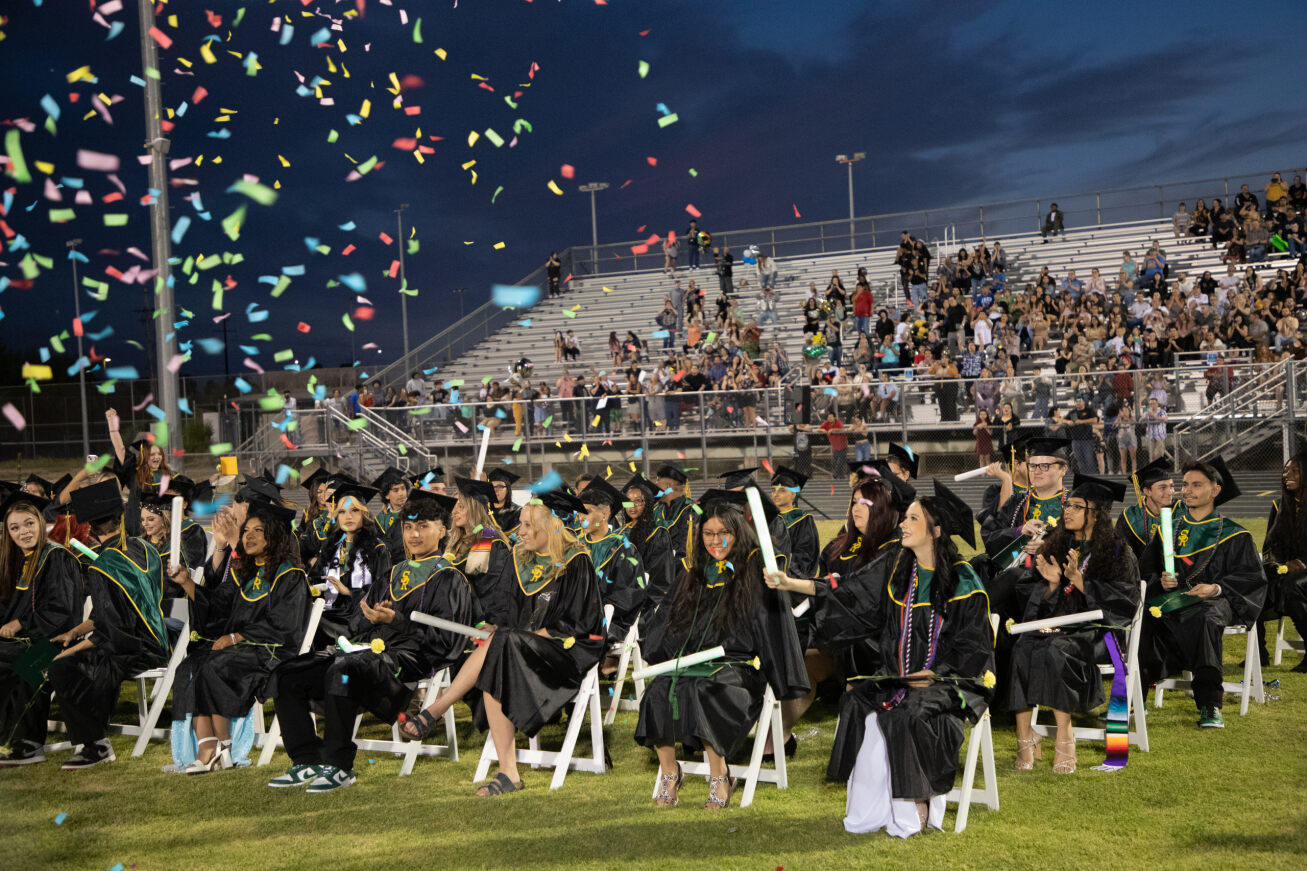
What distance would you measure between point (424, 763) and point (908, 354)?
1675cm

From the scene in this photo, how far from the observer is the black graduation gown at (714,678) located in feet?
18.6

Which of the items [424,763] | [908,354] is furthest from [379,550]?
[908,354]

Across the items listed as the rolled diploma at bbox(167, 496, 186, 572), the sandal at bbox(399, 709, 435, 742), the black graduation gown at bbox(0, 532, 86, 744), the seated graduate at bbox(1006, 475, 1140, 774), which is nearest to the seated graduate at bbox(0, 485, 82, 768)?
the black graduation gown at bbox(0, 532, 86, 744)

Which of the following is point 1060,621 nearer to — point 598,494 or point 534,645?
point 534,645

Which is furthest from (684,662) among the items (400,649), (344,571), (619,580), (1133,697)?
(344,571)

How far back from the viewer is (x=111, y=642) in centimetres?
707

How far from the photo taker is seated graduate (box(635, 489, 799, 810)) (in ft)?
18.7

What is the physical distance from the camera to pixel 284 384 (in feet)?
132

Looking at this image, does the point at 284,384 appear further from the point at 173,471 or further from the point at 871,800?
the point at 871,800

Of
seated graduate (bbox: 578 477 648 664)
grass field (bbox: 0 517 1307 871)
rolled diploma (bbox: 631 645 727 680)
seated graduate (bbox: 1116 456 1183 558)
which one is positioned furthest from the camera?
seated graduate (bbox: 1116 456 1183 558)

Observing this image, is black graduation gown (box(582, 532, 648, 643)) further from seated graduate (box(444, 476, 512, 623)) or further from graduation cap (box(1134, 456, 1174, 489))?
graduation cap (box(1134, 456, 1174, 489))

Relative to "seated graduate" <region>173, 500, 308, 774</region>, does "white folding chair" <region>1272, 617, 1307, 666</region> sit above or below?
below

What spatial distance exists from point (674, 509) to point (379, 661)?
363 centimetres

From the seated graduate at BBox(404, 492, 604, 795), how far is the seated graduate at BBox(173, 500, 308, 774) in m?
1.14
